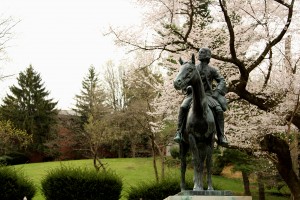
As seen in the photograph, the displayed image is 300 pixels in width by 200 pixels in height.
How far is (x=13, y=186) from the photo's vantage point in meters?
17.4

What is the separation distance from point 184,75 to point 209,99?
99 centimetres

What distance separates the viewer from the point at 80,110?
5056 cm

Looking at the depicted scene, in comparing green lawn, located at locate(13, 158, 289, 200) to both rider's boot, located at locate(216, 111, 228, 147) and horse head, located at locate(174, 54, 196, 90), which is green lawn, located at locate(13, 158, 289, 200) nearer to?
rider's boot, located at locate(216, 111, 228, 147)

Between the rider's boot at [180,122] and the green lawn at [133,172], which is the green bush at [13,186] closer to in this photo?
the rider's boot at [180,122]

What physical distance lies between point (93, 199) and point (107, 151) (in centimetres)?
3311

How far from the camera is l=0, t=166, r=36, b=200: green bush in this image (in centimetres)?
1717

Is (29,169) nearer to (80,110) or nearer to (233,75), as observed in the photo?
(80,110)

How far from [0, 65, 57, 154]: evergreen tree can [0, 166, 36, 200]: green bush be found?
99.6 feet

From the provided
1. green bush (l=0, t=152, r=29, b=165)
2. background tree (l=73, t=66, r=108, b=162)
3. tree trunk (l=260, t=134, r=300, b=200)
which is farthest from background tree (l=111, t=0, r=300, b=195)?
green bush (l=0, t=152, r=29, b=165)

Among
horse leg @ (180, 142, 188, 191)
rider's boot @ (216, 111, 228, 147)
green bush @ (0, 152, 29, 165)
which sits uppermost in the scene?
green bush @ (0, 152, 29, 165)

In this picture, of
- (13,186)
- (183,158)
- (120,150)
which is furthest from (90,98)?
(183,158)

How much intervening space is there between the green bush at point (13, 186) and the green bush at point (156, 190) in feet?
15.0

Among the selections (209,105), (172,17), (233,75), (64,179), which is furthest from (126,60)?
(209,105)

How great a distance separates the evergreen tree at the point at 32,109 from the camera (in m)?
48.5
